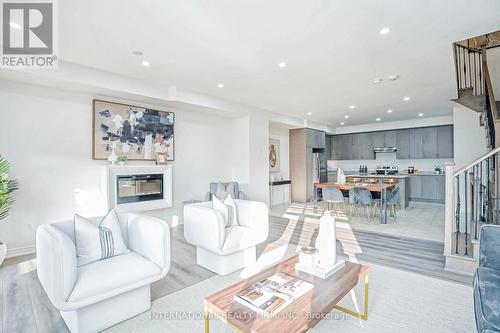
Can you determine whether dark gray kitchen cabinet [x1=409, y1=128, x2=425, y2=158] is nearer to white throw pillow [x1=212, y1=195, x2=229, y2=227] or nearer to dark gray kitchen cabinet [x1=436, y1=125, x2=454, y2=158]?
dark gray kitchen cabinet [x1=436, y1=125, x2=454, y2=158]

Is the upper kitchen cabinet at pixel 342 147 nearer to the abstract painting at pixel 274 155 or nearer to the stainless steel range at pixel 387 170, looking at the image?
the stainless steel range at pixel 387 170

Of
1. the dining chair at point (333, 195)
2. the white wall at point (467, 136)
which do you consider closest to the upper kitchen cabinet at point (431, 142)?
the white wall at point (467, 136)

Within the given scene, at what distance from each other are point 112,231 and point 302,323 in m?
1.73

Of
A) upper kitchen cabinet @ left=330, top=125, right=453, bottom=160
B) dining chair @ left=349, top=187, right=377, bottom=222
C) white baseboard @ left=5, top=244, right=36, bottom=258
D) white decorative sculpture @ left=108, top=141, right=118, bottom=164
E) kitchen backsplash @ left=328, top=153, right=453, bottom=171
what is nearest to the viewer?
white baseboard @ left=5, top=244, right=36, bottom=258

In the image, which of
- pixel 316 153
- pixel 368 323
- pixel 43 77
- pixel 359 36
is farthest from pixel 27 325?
pixel 316 153

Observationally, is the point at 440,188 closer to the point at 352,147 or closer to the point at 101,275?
the point at 352,147

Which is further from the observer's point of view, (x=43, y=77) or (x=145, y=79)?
(x=145, y=79)

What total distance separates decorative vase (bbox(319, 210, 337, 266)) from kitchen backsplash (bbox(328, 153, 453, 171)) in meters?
7.54

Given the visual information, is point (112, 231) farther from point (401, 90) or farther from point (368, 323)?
point (401, 90)

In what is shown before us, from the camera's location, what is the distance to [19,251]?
3461 mm

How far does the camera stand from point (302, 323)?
133 centimetres

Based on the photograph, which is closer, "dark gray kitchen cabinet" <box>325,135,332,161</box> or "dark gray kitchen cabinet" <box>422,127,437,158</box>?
"dark gray kitchen cabinet" <box>422,127,437,158</box>

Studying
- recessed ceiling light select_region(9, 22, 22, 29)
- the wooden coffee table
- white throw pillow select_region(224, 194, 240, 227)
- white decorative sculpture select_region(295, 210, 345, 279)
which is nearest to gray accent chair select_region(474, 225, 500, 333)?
the wooden coffee table

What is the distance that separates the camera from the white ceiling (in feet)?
7.41
